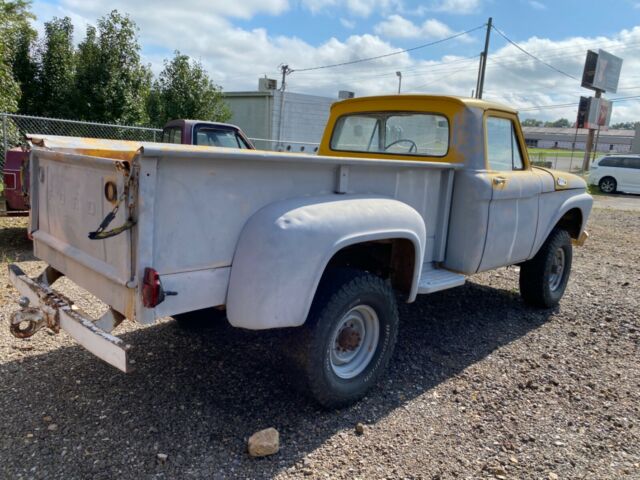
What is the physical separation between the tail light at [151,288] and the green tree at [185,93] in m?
15.1

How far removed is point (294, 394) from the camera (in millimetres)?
3201

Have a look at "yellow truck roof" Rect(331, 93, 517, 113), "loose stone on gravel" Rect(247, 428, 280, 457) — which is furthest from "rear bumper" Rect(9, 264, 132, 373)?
"yellow truck roof" Rect(331, 93, 517, 113)

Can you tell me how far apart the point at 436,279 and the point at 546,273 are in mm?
1938

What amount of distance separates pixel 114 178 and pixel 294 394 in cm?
172

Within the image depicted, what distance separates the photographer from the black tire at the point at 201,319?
374 cm

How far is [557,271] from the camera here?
5.34 metres

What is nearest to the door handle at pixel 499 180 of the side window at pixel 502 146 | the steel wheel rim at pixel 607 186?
the side window at pixel 502 146

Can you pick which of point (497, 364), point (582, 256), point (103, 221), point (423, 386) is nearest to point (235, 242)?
point (103, 221)

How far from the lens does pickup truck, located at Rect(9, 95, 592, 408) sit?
2.29 metres

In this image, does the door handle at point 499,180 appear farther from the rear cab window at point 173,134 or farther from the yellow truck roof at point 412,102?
the rear cab window at point 173,134

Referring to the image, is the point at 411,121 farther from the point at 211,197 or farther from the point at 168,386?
the point at 168,386

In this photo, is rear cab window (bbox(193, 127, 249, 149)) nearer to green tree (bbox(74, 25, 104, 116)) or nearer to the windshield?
the windshield

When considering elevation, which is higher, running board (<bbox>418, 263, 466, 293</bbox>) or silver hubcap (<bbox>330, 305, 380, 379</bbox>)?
running board (<bbox>418, 263, 466, 293</bbox>)

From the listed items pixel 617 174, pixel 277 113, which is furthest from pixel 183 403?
pixel 617 174
